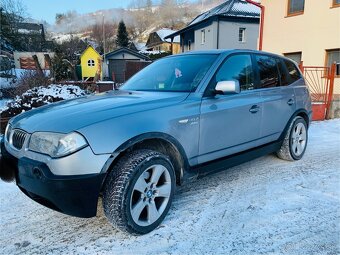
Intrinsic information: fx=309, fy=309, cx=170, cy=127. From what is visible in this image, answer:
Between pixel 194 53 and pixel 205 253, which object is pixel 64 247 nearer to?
pixel 205 253

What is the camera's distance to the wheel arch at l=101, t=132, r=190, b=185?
2541mm

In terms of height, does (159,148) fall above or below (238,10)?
below

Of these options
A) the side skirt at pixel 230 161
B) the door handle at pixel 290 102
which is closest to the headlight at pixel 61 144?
the side skirt at pixel 230 161

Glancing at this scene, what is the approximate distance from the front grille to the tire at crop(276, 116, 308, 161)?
3558mm

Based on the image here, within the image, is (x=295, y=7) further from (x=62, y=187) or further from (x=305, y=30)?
(x=62, y=187)

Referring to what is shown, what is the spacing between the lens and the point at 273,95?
4180mm

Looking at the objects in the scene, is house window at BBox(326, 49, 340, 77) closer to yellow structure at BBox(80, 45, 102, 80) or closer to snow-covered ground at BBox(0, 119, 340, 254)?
snow-covered ground at BBox(0, 119, 340, 254)

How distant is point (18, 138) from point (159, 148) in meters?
1.28

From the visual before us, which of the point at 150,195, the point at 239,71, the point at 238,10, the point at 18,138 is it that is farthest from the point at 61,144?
the point at 238,10

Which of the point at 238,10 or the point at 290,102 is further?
the point at 238,10

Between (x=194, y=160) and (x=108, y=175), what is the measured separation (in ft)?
3.19

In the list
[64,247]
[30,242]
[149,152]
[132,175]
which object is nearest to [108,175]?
[132,175]

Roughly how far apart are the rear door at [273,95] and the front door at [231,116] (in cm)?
16

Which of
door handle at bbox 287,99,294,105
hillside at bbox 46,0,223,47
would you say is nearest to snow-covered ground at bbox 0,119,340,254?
door handle at bbox 287,99,294,105
